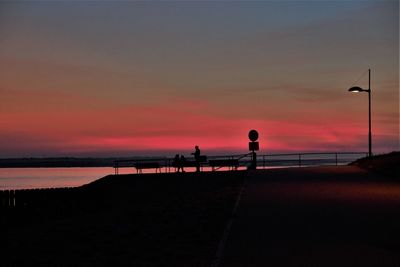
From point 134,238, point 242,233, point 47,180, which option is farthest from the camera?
point 47,180

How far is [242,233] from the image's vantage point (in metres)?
13.0

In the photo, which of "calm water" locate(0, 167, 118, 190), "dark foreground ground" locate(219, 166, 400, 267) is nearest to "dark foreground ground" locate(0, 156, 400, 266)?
"dark foreground ground" locate(219, 166, 400, 267)

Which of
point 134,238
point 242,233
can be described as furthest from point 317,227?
point 134,238

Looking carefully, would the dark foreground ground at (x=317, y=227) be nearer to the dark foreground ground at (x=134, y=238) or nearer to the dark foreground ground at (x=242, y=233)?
the dark foreground ground at (x=242, y=233)

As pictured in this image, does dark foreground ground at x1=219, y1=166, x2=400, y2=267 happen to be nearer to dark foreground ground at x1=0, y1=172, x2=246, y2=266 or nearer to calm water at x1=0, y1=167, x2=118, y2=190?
dark foreground ground at x1=0, y1=172, x2=246, y2=266

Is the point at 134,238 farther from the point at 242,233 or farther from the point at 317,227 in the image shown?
the point at 317,227

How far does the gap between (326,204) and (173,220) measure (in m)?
4.99

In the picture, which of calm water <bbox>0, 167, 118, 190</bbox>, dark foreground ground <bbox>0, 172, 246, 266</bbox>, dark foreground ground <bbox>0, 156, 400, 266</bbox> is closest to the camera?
dark foreground ground <bbox>0, 156, 400, 266</bbox>

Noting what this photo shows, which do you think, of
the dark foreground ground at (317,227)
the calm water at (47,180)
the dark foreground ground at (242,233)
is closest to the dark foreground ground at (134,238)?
the dark foreground ground at (242,233)

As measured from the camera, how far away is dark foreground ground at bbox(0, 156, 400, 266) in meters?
10.6

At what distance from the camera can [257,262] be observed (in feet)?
32.6

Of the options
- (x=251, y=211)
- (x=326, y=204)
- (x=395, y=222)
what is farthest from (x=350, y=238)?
(x=326, y=204)

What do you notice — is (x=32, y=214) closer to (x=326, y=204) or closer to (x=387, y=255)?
(x=326, y=204)

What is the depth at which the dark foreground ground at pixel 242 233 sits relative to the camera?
10.6 meters
